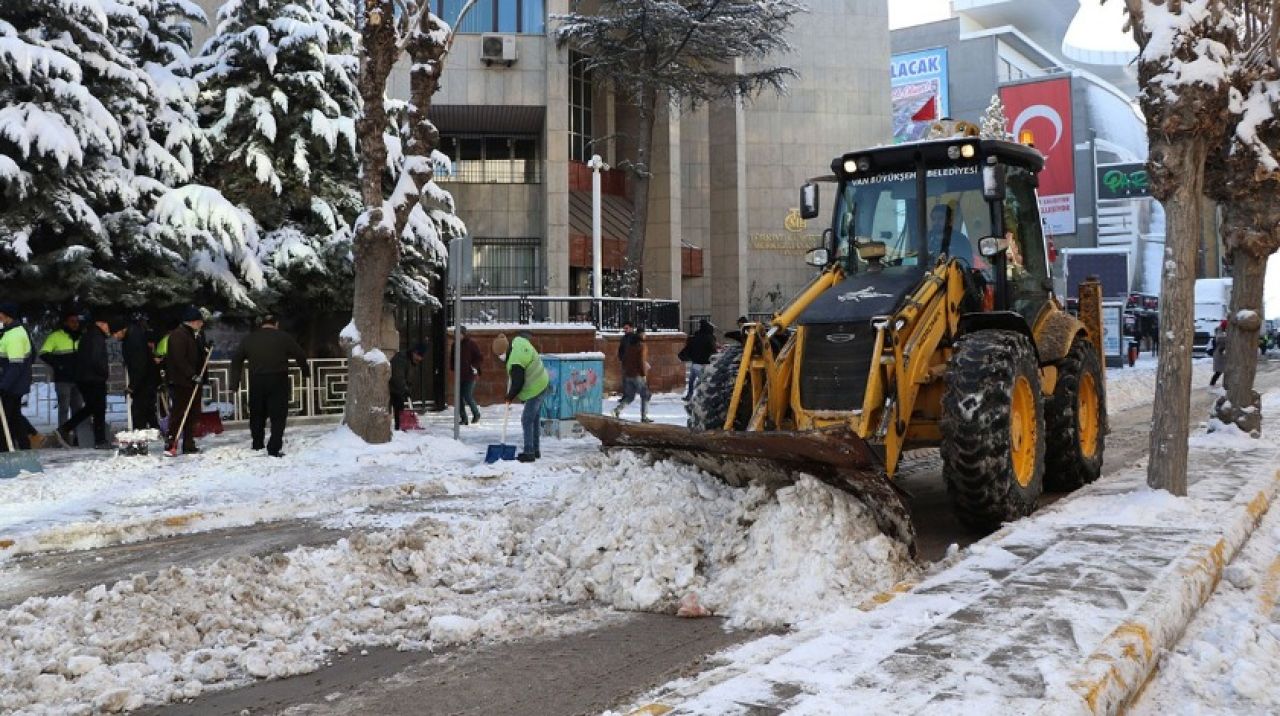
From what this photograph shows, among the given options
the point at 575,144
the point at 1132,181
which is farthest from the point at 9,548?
the point at 1132,181

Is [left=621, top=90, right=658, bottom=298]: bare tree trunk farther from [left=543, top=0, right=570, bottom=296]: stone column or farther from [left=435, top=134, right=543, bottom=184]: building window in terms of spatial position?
[left=435, top=134, right=543, bottom=184]: building window

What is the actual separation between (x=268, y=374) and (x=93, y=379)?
3.40m

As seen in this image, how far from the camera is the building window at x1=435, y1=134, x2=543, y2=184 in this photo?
33.7 metres

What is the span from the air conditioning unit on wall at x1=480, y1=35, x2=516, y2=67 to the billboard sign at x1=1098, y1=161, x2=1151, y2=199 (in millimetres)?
39129

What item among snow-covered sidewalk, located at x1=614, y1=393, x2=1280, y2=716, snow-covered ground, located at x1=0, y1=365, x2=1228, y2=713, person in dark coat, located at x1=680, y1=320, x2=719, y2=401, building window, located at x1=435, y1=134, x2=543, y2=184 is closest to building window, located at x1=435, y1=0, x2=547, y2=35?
building window, located at x1=435, y1=134, x2=543, y2=184

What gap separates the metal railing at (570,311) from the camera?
79.4 feet

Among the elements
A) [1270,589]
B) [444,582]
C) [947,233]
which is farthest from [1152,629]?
[947,233]

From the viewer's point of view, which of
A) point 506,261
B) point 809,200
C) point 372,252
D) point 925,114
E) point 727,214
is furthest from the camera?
point 727,214

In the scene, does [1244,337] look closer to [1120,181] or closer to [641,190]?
[641,190]

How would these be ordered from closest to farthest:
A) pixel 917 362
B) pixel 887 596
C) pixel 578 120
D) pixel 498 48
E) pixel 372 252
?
1. pixel 887 596
2. pixel 917 362
3. pixel 372 252
4. pixel 498 48
5. pixel 578 120

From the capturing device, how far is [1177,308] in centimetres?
852

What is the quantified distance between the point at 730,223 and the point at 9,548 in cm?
3195

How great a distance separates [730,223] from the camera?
38812mm

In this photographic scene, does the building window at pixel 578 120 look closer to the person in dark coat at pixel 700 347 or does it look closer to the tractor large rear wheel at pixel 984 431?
the person in dark coat at pixel 700 347
